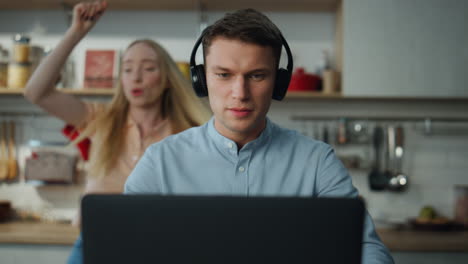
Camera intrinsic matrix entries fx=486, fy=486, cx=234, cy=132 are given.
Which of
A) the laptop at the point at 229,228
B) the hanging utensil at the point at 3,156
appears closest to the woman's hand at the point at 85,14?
the laptop at the point at 229,228

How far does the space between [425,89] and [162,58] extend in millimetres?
1595

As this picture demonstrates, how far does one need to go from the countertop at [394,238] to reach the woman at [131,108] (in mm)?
843

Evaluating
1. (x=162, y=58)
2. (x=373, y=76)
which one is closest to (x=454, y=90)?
(x=373, y=76)

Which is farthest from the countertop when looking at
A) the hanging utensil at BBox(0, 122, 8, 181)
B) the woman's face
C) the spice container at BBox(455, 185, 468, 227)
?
the woman's face

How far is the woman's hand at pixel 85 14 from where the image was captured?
1550 mm

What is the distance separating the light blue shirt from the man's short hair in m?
0.19

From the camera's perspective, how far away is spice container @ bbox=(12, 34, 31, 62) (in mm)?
2795

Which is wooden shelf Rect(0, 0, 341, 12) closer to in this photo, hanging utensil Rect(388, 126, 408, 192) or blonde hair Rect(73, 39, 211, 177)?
hanging utensil Rect(388, 126, 408, 192)

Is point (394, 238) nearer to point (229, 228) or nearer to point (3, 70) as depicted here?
point (229, 228)

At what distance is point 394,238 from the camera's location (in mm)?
2453

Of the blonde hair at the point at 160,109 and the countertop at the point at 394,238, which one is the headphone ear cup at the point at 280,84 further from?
the countertop at the point at 394,238

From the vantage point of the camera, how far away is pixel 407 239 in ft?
7.97

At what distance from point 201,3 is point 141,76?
1.32m

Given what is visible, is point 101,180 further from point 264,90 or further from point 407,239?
point 407,239
